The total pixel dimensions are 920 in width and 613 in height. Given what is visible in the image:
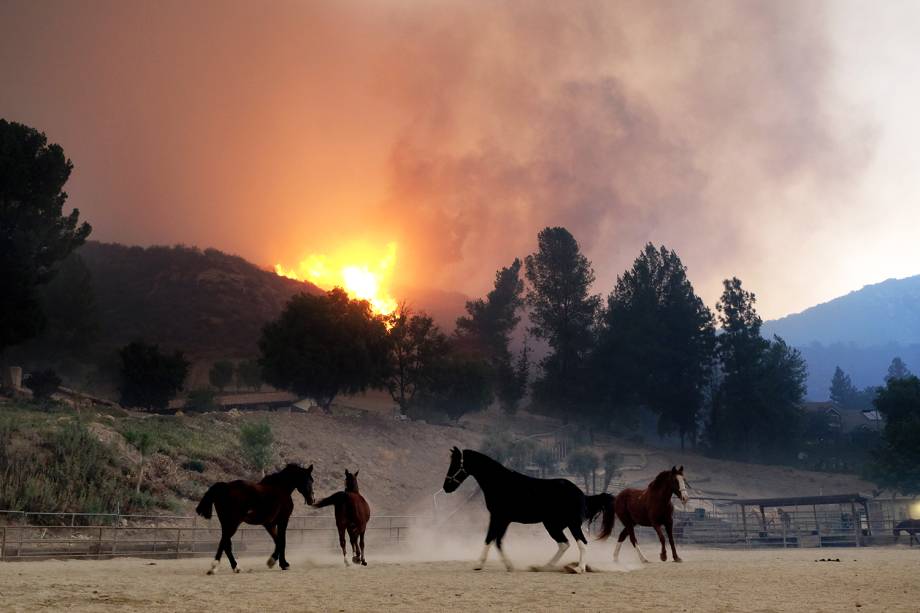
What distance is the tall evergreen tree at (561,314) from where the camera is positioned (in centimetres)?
9381

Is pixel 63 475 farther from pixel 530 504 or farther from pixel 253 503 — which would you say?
pixel 530 504

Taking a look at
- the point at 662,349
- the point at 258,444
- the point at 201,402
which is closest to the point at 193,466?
the point at 258,444

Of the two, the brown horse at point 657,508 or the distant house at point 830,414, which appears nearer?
the brown horse at point 657,508

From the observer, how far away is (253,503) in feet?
51.3

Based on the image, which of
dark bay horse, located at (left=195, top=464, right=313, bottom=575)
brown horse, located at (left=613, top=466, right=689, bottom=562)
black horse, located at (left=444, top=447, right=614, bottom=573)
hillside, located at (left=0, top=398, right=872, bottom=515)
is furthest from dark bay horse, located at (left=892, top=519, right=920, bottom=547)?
dark bay horse, located at (left=195, top=464, right=313, bottom=575)

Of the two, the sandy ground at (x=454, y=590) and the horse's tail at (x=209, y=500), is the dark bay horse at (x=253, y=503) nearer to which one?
the horse's tail at (x=209, y=500)

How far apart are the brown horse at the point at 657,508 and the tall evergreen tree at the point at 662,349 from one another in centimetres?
7128

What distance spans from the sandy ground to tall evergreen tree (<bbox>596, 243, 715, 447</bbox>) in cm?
7607

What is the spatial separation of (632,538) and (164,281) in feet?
498

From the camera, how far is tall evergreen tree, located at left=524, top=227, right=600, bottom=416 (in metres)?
93.8

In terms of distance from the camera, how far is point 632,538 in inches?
802

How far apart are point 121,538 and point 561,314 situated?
251 ft

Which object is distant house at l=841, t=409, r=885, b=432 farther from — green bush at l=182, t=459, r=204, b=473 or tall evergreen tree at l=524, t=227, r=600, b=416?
green bush at l=182, t=459, r=204, b=473

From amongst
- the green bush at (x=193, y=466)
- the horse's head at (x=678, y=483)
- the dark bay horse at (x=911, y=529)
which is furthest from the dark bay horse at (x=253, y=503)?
the dark bay horse at (x=911, y=529)
